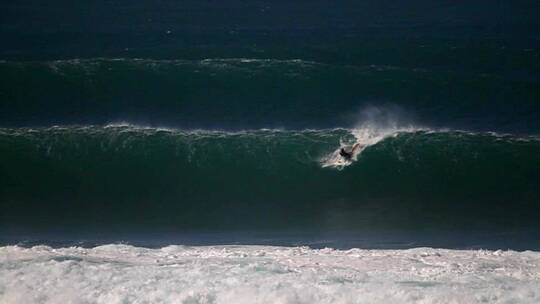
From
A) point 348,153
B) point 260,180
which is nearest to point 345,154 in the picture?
point 348,153

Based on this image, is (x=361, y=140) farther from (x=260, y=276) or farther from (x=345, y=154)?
(x=260, y=276)

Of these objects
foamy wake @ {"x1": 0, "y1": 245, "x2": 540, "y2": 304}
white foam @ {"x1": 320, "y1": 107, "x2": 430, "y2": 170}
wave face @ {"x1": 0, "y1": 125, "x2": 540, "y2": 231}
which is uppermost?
white foam @ {"x1": 320, "y1": 107, "x2": 430, "y2": 170}

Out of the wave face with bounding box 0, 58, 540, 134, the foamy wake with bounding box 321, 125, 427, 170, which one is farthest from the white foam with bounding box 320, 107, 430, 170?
the wave face with bounding box 0, 58, 540, 134

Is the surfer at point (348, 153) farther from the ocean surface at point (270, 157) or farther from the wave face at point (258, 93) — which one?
the wave face at point (258, 93)

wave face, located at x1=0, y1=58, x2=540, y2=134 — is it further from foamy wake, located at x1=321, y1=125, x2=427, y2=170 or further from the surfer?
the surfer

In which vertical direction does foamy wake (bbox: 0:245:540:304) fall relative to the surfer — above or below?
below

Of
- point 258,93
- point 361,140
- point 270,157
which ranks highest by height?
point 258,93
